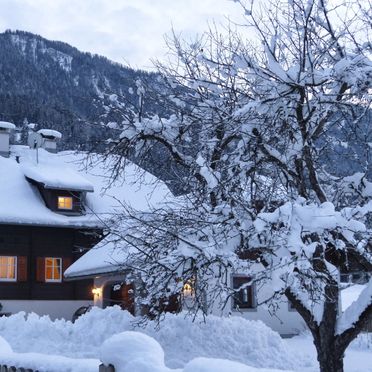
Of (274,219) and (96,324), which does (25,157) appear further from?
(274,219)

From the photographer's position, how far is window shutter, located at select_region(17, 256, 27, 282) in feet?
90.3

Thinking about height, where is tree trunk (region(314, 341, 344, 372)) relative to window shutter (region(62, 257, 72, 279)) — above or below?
below

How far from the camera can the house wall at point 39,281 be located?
27.3 meters

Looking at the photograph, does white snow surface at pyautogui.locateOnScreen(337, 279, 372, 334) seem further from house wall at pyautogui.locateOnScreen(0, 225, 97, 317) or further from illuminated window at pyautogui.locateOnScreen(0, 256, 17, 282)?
illuminated window at pyautogui.locateOnScreen(0, 256, 17, 282)

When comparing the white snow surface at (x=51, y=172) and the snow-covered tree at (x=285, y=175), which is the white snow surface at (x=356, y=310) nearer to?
the snow-covered tree at (x=285, y=175)

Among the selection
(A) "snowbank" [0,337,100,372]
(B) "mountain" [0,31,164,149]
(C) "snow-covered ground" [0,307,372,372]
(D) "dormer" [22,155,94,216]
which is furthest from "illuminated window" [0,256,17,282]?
(A) "snowbank" [0,337,100,372]

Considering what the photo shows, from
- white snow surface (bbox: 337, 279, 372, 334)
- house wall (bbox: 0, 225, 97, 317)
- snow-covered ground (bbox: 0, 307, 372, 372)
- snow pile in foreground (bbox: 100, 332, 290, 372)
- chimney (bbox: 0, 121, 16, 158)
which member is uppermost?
chimney (bbox: 0, 121, 16, 158)

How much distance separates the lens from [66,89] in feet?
434

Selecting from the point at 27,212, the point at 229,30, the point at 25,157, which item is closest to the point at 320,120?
the point at 229,30

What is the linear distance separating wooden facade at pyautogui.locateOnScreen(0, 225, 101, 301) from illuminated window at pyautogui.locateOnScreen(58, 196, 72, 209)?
996 millimetres

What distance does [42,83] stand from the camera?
141 metres

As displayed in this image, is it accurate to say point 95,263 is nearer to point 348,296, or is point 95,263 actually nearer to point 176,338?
point 176,338

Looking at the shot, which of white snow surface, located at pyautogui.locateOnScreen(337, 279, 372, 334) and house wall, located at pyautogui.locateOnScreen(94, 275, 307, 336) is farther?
house wall, located at pyautogui.locateOnScreen(94, 275, 307, 336)

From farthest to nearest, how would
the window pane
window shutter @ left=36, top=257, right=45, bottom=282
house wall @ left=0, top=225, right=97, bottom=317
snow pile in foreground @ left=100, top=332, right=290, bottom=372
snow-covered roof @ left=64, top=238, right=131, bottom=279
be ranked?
the window pane → window shutter @ left=36, top=257, right=45, bottom=282 → house wall @ left=0, top=225, right=97, bottom=317 → snow-covered roof @ left=64, top=238, right=131, bottom=279 → snow pile in foreground @ left=100, top=332, right=290, bottom=372
